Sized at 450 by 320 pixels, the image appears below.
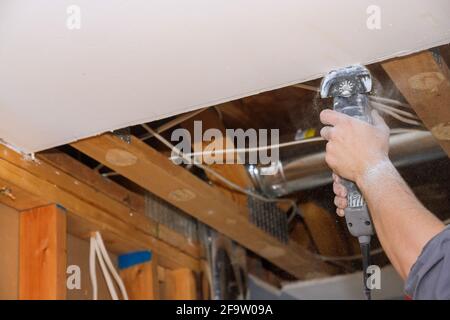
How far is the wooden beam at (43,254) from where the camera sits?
1.86 metres

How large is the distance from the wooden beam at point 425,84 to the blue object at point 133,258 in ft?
3.06

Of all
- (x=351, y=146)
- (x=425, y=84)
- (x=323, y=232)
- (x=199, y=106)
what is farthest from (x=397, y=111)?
(x=323, y=232)

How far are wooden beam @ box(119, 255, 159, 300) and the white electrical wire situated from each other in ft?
0.20

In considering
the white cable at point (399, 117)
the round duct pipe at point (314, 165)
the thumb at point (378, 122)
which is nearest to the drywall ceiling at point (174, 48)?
the thumb at point (378, 122)

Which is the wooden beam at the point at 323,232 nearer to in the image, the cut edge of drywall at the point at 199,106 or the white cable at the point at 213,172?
the white cable at the point at 213,172

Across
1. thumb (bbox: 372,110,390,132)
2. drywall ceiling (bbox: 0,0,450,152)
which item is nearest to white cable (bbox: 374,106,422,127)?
thumb (bbox: 372,110,390,132)

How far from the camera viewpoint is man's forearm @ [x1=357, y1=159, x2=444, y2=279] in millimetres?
1266

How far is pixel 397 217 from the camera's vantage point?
131 cm

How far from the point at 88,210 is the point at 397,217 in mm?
957

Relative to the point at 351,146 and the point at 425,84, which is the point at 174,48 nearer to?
the point at 351,146

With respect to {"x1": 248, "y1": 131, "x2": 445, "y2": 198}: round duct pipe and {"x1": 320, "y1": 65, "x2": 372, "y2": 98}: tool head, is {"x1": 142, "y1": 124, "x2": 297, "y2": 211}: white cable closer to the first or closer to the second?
{"x1": 248, "y1": 131, "x2": 445, "y2": 198}: round duct pipe

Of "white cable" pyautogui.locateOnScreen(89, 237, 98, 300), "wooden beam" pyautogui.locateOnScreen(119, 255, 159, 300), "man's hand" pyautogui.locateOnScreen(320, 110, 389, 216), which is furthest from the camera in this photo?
"wooden beam" pyautogui.locateOnScreen(119, 255, 159, 300)
